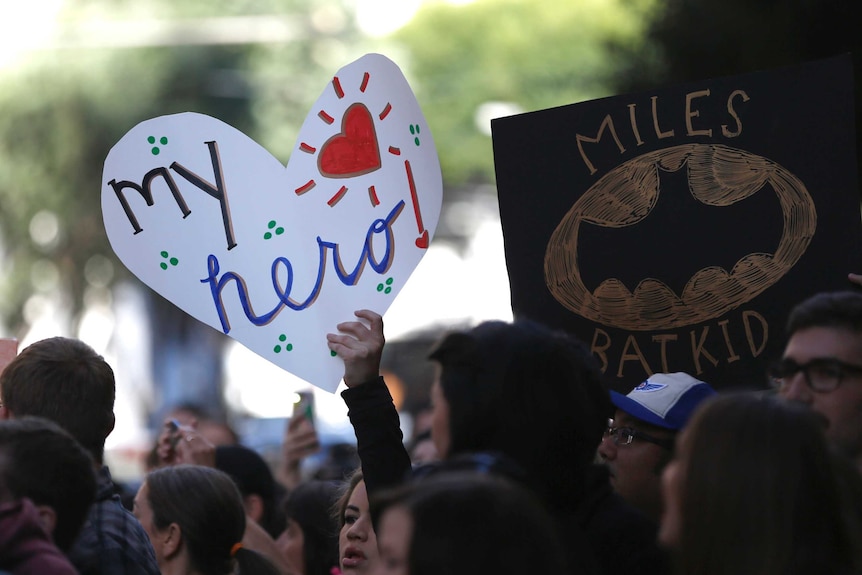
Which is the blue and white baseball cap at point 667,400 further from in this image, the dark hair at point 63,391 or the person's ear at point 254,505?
the person's ear at point 254,505

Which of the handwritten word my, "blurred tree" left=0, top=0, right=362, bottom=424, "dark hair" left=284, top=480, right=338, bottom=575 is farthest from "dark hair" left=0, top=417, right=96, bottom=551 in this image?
"blurred tree" left=0, top=0, right=362, bottom=424

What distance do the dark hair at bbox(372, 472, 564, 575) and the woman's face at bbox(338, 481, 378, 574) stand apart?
164cm

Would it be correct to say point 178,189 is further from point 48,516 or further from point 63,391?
point 48,516

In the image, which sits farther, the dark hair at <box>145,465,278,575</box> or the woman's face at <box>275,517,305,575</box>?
the woman's face at <box>275,517,305,575</box>

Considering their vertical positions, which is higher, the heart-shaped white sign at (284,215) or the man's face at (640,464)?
the heart-shaped white sign at (284,215)

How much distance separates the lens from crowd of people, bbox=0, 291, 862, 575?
2.03 m

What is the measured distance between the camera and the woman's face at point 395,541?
6.40ft

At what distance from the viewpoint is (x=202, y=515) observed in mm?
3928

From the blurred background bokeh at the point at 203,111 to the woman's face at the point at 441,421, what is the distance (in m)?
15.0

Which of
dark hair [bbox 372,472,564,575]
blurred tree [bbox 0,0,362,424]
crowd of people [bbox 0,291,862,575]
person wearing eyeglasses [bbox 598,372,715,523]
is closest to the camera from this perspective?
dark hair [bbox 372,472,564,575]

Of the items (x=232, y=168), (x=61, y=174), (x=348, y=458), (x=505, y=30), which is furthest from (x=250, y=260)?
(x=505, y=30)

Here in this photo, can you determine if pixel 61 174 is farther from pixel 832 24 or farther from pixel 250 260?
pixel 250 260

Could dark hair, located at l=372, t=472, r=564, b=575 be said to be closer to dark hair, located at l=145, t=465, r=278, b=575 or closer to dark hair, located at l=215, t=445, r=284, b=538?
dark hair, located at l=145, t=465, r=278, b=575

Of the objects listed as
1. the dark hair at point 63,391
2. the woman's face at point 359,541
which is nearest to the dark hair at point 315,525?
the woman's face at point 359,541
